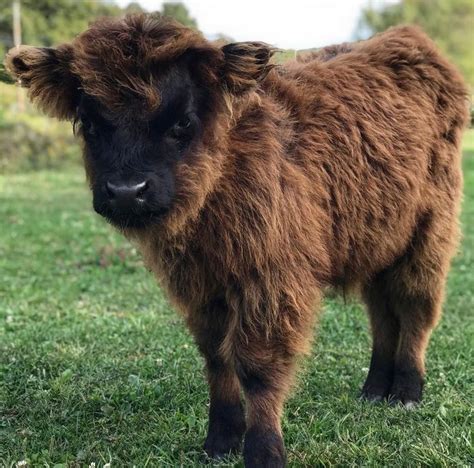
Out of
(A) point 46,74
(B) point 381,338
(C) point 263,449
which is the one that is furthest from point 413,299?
(A) point 46,74

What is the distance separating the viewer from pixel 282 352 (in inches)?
144

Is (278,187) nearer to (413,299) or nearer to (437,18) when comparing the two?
(413,299)

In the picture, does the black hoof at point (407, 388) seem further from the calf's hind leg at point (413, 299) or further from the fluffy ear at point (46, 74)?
the fluffy ear at point (46, 74)

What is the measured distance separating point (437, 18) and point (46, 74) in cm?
6362

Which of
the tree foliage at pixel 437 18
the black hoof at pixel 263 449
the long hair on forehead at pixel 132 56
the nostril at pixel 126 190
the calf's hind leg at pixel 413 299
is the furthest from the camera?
the tree foliage at pixel 437 18

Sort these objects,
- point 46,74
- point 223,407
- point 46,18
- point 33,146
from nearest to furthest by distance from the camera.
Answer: point 46,74 < point 223,407 < point 33,146 < point 46,18

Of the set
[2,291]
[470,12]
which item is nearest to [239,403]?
[2,291]

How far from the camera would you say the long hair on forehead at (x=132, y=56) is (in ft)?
10.5

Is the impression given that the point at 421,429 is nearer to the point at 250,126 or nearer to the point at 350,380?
the point at 350,380

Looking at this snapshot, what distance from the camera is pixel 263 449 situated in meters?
3.56

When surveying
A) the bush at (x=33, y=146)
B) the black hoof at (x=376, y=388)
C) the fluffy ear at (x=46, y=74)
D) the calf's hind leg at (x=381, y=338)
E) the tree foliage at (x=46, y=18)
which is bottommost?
the bush at (x=33, y=146)

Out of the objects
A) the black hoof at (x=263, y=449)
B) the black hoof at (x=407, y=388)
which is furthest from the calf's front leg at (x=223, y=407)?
the black hoof at (x=407, y=388)

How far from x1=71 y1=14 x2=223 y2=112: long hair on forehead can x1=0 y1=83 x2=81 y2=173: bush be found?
64.9 ft

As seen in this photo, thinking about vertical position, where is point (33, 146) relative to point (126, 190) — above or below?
below
